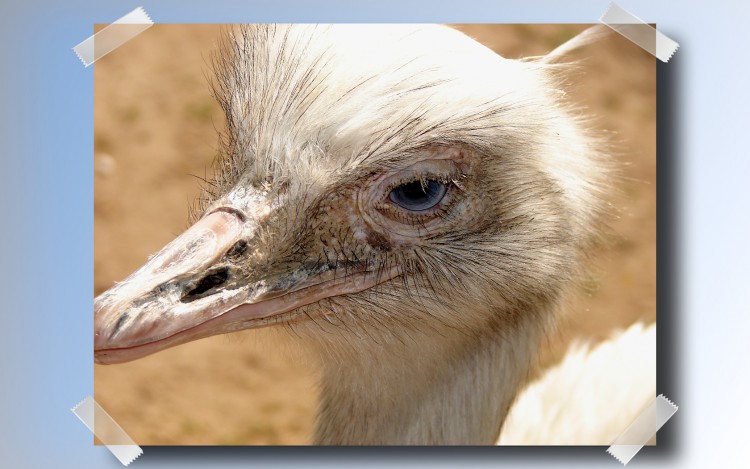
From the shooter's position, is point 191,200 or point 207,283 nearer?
point 207,283

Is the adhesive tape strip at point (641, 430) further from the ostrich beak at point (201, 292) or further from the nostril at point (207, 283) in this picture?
the nostril at point (207, 283)

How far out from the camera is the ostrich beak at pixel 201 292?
1.49m

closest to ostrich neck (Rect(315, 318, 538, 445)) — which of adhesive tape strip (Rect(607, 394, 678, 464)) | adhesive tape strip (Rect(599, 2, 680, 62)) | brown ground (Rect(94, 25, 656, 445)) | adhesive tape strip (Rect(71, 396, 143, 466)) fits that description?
brown ground (Rect(94, 25, 656, 445))

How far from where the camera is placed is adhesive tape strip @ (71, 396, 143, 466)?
2041 mm

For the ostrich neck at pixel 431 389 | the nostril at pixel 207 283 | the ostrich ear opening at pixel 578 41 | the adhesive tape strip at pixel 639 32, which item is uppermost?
the nostril at pixel 207 283

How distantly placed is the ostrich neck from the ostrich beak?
0.23 metres

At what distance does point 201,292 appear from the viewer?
60.1 inches

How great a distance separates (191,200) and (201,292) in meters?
0.76

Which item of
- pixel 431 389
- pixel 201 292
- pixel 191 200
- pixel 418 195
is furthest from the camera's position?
pixel 191 200

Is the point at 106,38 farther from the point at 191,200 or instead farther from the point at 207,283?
the point at 207,283
